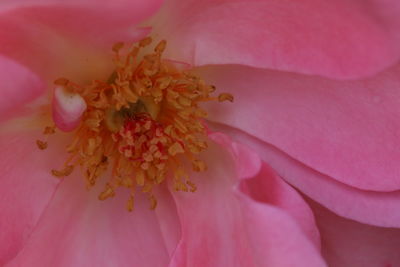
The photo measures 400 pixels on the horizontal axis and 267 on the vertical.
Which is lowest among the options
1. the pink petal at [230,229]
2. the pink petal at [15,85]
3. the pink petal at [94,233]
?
the pink petal at [94,233]

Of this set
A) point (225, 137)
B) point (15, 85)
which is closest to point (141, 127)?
point (225, 137)

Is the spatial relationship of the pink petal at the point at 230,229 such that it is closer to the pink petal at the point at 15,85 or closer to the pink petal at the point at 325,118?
the pink petal at the point at 325,118

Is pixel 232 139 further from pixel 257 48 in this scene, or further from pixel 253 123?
pixel 257 48

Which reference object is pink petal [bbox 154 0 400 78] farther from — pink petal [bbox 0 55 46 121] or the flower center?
pink petal [bbox 0 55 46 121]

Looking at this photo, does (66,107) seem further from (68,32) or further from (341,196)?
(341,196)

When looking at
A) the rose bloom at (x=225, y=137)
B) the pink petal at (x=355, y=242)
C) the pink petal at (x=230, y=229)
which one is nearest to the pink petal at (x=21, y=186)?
the rose bloom at (x=225, y=137)

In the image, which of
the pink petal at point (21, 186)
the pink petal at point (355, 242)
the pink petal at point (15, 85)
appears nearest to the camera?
the pink petal at point (15, 85)

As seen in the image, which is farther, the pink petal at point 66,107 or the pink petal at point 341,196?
the pink petal at point 341,196
